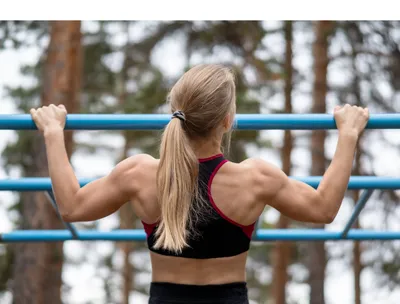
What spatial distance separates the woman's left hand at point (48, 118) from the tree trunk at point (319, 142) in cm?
655

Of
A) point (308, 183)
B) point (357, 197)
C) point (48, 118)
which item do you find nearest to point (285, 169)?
point (357, 197)

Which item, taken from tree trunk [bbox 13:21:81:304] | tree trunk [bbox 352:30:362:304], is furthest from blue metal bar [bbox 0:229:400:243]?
tree trunk [bbox 352:30:362:304]

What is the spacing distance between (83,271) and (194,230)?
12694mm

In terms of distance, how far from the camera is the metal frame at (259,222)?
1862 mm

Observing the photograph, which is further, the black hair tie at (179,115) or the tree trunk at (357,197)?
the tree trunk at (357,197)

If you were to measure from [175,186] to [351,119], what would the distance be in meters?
0.58

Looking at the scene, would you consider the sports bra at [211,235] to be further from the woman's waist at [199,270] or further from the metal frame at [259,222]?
the metal frame at [259,222]

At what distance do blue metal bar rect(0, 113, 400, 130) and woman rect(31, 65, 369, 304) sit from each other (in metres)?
0.16

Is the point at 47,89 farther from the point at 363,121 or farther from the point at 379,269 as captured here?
the point at 379,269

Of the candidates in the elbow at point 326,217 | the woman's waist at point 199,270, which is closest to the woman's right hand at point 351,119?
the elbow at point 326,217

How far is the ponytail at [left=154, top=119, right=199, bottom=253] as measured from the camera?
63.2 inches

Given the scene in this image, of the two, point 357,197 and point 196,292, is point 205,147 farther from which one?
point 357,197

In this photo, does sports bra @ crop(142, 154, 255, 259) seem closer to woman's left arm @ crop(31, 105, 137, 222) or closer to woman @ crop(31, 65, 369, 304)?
woman @ crop(31, 65, 369, 304)

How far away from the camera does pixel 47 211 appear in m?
6.64
